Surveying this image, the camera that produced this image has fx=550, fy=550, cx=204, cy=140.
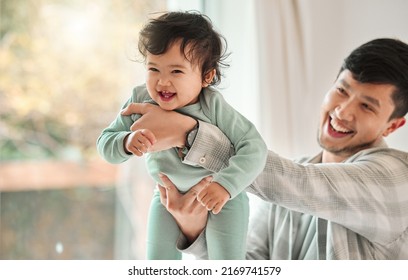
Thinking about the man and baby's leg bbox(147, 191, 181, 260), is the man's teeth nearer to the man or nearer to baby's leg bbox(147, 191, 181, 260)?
the man

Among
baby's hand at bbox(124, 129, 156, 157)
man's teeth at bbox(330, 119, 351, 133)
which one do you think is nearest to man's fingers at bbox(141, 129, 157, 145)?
baby's hand at bbox(124, 129, 156, 157)

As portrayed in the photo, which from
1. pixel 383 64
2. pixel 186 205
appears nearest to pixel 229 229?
pixel 186 205

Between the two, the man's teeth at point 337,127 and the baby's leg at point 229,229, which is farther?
the man's teeth at point 337,127

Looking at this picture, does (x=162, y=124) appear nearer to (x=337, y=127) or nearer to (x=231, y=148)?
(x=231, y=148)

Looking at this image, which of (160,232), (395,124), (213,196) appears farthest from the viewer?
(395,124)

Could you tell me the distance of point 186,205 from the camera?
601 mm

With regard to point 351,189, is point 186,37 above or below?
above

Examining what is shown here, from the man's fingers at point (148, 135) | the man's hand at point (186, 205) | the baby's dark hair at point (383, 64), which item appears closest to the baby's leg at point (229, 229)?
the man's hand at point (186, 205)

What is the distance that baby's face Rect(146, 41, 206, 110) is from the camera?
53 cm

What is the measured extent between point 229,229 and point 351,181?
0.19m

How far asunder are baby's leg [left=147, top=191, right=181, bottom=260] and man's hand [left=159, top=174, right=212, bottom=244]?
Result: 1cm

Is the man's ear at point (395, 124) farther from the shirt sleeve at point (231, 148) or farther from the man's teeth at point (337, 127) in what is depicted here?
the shirt sleeve at point (231, 148)

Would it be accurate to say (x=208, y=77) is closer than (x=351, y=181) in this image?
Yes

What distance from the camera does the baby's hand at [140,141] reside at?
53cm
